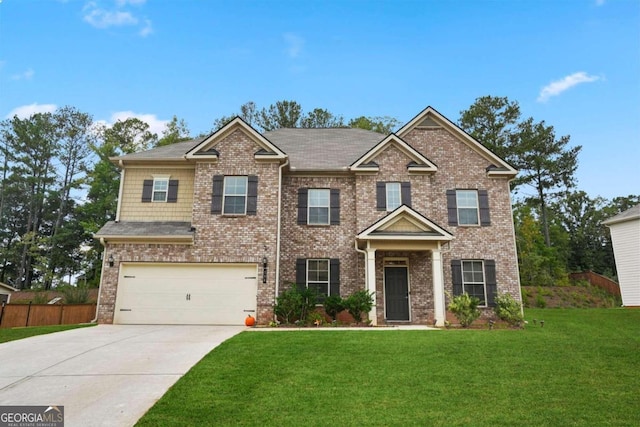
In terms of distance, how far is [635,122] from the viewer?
48.3ft

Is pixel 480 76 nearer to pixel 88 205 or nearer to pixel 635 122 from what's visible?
pixel 635 122

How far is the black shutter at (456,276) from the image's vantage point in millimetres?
14984

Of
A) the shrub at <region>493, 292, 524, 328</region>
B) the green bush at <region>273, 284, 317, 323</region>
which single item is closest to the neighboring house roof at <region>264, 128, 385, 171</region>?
the green bush at <region>273, 284, 317, 323</region>

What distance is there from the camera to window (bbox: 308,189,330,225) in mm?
15586

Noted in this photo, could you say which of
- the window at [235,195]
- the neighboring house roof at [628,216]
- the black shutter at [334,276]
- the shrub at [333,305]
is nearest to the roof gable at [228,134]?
the window at [235,195]

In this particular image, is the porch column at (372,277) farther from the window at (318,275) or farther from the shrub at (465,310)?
the shrub at (465,310)

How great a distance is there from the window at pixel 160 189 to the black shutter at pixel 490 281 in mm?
13003

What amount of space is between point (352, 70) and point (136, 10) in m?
9.33

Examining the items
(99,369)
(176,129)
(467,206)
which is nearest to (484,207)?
(467,206)

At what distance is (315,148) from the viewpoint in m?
18.2

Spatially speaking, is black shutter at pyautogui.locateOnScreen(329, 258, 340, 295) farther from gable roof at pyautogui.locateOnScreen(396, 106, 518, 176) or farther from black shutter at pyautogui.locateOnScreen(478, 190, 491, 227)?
gable roof at pyautogui.locateOnScreen(396, 106, 518, 176)

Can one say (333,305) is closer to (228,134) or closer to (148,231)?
(148,231)

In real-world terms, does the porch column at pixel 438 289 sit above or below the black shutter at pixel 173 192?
below

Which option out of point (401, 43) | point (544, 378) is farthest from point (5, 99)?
point (544, 378)
